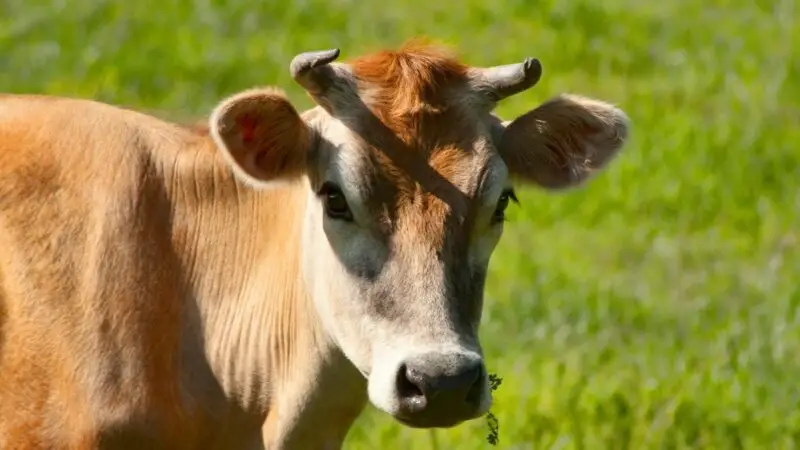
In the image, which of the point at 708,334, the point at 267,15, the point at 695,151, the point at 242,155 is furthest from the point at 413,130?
the point at 267,15

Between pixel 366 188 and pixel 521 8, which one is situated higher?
pixel 366 188

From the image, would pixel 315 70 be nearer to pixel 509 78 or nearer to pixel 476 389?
pixel 509 78

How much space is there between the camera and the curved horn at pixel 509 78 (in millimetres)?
6450

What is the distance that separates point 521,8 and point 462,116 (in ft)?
30.1

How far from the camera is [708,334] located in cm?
1005

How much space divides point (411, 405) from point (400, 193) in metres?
0.74

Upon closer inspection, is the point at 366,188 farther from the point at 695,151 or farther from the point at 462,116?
the point at 695,151

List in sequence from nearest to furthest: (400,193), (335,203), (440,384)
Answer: (440,384) → (400,193) → (335,203)

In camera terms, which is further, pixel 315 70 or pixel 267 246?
pixel 267 246

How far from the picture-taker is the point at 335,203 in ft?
20.7

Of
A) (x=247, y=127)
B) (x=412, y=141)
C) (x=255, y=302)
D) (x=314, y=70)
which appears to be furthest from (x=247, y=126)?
(x=255, y=302)

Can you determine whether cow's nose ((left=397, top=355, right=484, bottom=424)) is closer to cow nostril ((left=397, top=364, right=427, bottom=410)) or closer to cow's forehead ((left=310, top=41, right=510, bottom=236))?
cow nostril ((left=397, top=364, right=427, bottom=410))

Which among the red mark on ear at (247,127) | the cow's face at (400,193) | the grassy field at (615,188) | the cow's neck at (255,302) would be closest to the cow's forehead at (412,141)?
the cow's face at (400,193)

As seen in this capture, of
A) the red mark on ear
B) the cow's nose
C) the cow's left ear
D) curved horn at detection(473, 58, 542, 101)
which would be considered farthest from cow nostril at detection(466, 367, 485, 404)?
the red mark on ear
